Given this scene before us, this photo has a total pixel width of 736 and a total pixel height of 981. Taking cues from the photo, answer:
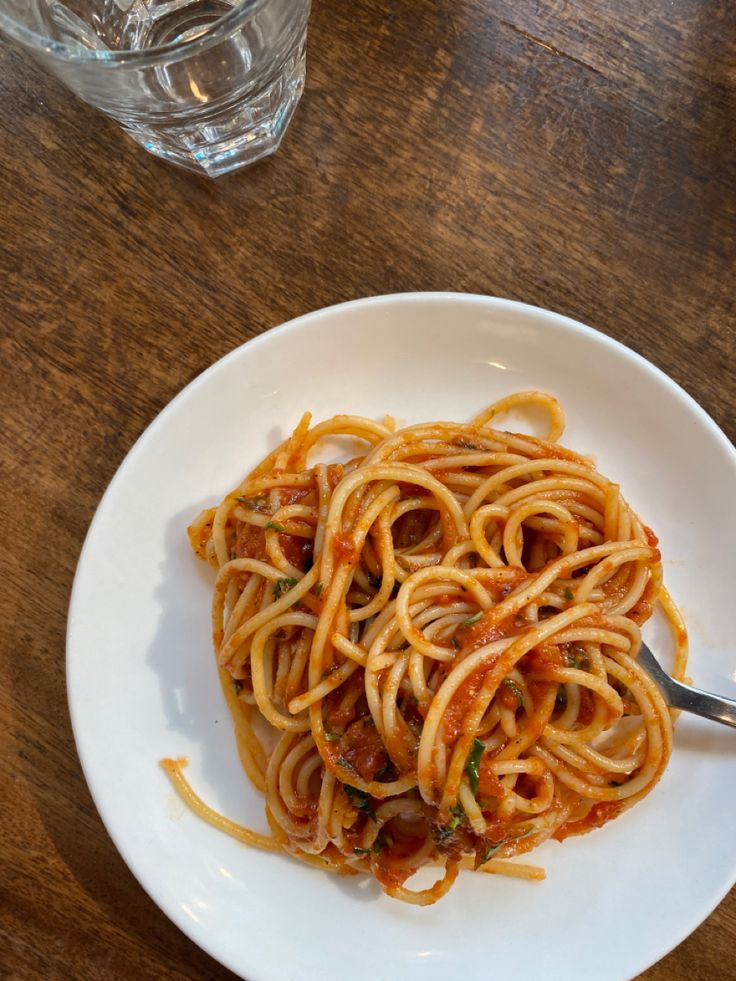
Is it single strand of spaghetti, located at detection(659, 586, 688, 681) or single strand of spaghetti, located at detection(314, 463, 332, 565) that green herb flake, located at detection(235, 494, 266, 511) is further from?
single strand of spaghetti, located at detection(659, 586, 688, 681)

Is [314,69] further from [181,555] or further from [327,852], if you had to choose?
[327,852]

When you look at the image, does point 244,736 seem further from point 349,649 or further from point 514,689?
point 514,689

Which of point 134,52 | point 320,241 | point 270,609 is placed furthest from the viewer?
point 320,241

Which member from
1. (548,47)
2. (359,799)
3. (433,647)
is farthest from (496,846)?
(548,47)

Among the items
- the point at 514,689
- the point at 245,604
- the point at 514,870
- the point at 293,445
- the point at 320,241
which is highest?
the point at 320,241

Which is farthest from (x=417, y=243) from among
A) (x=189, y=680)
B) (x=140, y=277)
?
(x=189, y=680)

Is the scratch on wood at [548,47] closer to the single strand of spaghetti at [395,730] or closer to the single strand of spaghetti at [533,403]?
the single strand of spaghetti at [533,403]

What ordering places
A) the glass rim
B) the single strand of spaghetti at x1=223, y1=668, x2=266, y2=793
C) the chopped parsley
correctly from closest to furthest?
the glass rim
the chopped parsley
the single strand of spaghetti at x1=223, y1=668, x2=266, y2=793

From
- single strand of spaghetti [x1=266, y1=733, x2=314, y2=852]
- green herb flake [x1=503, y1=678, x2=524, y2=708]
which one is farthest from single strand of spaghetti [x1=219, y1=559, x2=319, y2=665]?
green herb flake [x1=503, y1=678, x2=524, y2=708]
